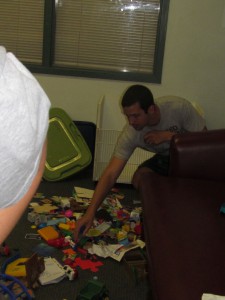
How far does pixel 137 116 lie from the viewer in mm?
2172

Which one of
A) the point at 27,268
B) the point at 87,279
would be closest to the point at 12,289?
the point at 27,268

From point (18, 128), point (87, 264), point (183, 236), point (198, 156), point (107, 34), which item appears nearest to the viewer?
point (18, 128)

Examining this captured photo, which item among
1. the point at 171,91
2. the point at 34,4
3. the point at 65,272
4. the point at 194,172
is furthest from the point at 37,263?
the point at 34,4

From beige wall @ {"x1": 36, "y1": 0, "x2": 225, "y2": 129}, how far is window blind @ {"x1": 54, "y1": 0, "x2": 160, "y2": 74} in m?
0.16

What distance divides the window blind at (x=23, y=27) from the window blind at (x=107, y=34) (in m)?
0.15

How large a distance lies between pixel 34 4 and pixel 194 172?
2202mm

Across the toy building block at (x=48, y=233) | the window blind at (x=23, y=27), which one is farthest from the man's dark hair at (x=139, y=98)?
the window blind at (x=23, y=27)

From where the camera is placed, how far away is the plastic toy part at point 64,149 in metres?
3.10

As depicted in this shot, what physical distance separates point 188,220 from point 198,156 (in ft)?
1.65

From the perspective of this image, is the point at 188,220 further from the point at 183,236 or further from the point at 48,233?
the point at 48,233

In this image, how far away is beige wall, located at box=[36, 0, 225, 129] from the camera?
3.16 m

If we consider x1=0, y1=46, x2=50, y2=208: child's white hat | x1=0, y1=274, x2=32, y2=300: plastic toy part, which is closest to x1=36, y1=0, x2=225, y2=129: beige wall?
x1=0, y1=274, x2=32, y2=300: plastic toy part

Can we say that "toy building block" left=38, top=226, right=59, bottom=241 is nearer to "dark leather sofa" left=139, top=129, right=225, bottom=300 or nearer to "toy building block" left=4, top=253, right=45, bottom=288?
"toy building block" left=4, top=253, right=45, bottom=288

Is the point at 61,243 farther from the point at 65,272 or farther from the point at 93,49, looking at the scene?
the point at 93,49
